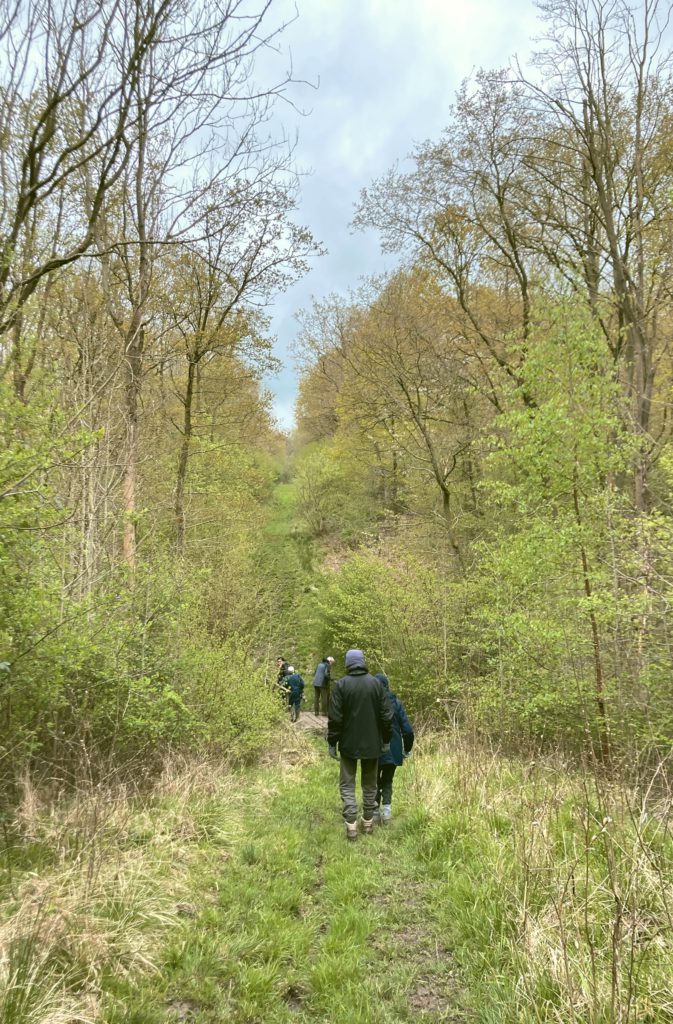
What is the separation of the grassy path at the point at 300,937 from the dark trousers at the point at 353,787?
0.25 m

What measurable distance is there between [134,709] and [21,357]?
3.66m

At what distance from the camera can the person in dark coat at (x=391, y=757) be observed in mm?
5195

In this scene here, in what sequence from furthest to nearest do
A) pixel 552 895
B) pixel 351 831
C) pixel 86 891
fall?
pixel 351 831 < pixel 86 891 < pixel 552 895

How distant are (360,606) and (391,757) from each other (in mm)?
6958

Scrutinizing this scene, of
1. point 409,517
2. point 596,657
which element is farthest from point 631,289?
point 409,517

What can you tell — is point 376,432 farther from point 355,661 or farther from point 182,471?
point 355,661

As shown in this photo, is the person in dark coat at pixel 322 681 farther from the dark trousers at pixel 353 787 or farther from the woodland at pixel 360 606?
the dark trousers at pixel 353 787

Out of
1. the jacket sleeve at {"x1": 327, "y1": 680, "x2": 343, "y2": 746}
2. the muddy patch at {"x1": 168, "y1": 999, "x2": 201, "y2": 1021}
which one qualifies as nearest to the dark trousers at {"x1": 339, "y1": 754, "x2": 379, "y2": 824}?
the jacket sleeve at {"x1": 327, "y1": 680, "x2": 343, "y2": 746}

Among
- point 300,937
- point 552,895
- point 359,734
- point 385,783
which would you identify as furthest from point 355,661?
point 552,895

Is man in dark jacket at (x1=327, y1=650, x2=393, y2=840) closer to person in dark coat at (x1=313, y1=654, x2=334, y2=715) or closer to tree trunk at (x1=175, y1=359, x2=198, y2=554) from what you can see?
tree trunk at (x1=175, y1=359, x2=198, y2=554)

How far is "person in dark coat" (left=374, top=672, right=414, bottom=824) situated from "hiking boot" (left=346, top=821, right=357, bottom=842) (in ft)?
1.48

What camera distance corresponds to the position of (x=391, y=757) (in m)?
5.22

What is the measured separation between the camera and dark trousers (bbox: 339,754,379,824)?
489 cm

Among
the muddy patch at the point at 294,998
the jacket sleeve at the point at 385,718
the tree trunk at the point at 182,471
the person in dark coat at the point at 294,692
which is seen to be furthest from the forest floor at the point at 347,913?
the person in dark coat at the point at 294,692
